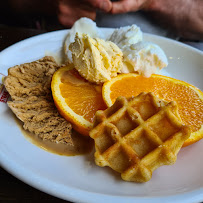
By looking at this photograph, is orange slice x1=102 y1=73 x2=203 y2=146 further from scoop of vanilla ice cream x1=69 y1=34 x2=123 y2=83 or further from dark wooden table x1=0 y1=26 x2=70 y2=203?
dark wooden table x1=0 y1=26 x2=70 y2=203

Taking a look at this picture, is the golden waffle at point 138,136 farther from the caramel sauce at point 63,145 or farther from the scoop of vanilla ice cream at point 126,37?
the scoop of vanilla ice cream at point 126,37

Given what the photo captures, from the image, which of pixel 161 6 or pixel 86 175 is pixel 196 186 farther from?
pixel 161 6

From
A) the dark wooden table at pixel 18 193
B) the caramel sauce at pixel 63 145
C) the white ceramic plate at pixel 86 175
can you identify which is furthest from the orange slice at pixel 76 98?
the dark wooden table at pixel 18 193

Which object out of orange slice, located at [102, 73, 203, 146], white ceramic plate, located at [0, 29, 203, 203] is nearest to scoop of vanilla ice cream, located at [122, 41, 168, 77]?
orange slice, located at [102, 73, 203, 146]

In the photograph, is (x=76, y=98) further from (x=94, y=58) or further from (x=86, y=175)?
(x=86, y=175)

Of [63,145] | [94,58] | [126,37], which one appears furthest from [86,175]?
[126,37]

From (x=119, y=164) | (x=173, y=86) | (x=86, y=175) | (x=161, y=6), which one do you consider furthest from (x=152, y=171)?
(x=161, y=6)
